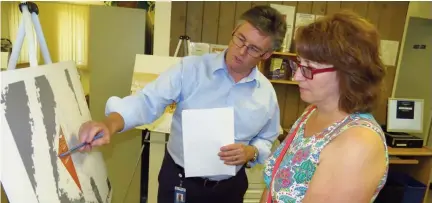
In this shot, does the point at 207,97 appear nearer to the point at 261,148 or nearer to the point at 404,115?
the point at 261,148

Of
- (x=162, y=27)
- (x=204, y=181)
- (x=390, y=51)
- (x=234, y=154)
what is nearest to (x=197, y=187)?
(x=204, y=181)

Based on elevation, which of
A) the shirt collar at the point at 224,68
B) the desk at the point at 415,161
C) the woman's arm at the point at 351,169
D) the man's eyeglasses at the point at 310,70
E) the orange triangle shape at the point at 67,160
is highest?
the man's eyeglasses at the point at 310,70

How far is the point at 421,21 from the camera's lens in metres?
2.82

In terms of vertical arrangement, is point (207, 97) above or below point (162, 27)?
below

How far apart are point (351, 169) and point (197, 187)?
2.55ft

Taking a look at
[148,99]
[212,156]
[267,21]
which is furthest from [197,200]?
[267,21]

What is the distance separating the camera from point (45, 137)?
0.81 meters

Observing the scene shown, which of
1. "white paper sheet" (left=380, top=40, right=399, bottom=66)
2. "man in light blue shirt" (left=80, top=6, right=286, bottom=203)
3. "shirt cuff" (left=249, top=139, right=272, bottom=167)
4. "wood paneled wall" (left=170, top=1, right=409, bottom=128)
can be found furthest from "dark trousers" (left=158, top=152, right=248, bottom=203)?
"white paper sheet" (left=380, top=40, right=399, bottom=66)

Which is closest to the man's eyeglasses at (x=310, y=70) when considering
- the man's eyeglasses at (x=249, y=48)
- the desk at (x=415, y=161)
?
the man's eyeglasses at (x=249, y=48)

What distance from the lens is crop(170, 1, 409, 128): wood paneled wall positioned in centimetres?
253

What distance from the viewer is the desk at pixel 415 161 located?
255 centimetres

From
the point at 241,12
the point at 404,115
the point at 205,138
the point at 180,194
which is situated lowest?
the point at 180,194

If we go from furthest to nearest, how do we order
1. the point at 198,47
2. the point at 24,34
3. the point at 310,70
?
the point at 198,47, the point at 24,34, the point at 310,70

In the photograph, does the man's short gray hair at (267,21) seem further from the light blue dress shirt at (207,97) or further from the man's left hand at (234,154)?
the man's left hand at (234,154)
